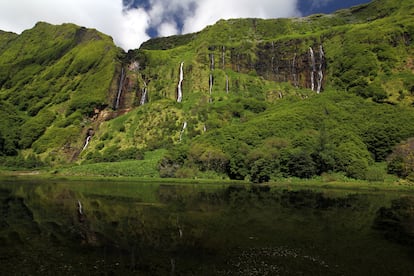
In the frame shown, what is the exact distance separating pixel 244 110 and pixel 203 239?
120818mm

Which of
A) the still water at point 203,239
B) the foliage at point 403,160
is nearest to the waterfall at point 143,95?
the foliage at point 403,160

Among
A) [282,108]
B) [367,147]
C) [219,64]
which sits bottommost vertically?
[367,147]

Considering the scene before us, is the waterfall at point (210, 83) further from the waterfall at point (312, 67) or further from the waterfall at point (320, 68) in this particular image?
the waterfall at point (320, 68)

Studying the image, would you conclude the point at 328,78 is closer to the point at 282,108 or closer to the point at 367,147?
the point at 282,108

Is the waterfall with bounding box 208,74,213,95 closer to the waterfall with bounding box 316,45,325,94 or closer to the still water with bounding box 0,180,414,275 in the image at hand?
the waterfall with bounding box 316,45,325,94

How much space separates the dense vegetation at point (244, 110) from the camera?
105062mm

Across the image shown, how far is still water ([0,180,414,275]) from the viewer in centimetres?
2338

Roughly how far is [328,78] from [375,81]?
77.8 feet

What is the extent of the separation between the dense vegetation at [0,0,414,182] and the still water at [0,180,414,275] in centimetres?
5254

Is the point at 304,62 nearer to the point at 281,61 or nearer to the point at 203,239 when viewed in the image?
the point at 281,61

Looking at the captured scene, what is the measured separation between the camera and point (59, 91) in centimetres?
19862

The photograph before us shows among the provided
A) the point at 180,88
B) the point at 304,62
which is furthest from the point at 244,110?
the point at 304,62

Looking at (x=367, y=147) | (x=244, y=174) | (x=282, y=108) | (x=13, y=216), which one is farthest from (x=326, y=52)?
(x=13, y=216)

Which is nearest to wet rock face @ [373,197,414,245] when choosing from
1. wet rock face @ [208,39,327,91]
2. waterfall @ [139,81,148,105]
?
wet rock face @ [208,39,327,91]
